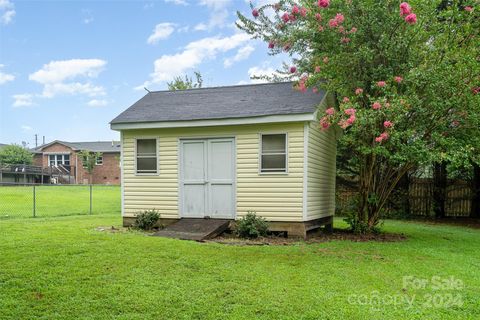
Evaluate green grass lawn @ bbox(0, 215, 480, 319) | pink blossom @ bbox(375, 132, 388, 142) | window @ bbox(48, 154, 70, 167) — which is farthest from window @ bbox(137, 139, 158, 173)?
window @ bbox(48, 154, 70, 167)

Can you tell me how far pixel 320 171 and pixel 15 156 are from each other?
34.1 metres

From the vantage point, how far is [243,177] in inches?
345

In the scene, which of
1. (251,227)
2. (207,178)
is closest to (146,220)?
(207,178)

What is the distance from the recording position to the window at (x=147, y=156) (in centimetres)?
948

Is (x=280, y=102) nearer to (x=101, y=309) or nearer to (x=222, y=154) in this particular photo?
(x=222, y=154)

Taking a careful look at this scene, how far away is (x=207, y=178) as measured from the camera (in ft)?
29.8

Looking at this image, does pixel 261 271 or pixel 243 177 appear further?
pixel 243 177

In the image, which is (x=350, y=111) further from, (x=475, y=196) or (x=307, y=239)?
(x=475, y=196)

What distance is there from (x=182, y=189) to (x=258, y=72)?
6.57 m

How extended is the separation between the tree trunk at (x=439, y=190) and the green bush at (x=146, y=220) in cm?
1081

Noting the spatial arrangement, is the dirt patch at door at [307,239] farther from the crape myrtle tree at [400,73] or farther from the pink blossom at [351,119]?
the pink blossom at [351,119]

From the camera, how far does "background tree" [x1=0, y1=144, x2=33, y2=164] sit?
3531cm

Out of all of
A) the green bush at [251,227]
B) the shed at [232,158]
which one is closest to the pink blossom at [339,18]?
the shed at [232,158]

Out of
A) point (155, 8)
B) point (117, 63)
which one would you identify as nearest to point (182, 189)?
point (155, 8)
